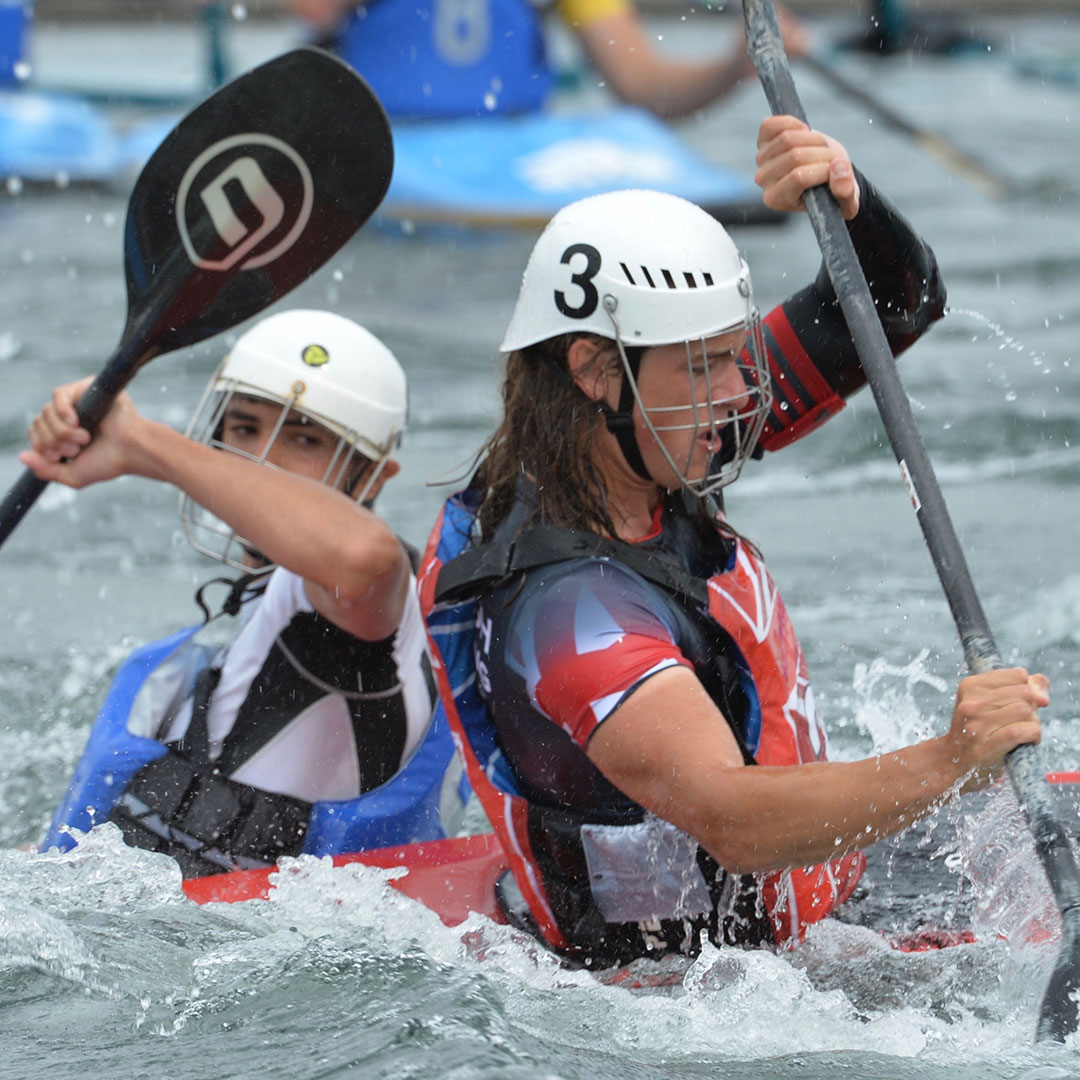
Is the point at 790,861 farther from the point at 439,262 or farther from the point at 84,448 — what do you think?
the point at 439,262

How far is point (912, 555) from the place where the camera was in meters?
5.45

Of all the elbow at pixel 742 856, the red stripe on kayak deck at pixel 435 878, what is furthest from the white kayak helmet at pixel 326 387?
the elbow at pixel 742 856

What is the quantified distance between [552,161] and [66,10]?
1152 cm

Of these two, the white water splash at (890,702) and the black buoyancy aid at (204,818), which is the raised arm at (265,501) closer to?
the black buoyancy aid at (204,818)

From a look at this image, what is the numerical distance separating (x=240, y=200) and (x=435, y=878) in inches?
47.7

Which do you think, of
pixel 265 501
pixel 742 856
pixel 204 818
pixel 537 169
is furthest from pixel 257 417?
pixel 537 169

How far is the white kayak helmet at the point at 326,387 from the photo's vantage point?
10.2ft

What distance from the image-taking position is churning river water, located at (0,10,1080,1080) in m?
2.24

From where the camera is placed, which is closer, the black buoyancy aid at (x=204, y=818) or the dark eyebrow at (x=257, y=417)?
the black buoyancy aid at (x=204, y=818)

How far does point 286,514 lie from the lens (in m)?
2.60

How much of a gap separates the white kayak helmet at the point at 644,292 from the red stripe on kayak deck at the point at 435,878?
80cm

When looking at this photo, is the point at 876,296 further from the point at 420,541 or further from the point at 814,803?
the point at 420,541

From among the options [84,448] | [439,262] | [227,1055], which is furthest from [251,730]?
[439,262]

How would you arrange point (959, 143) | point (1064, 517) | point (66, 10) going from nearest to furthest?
point (1064, 517), point (959, 143), point (66, 10)
